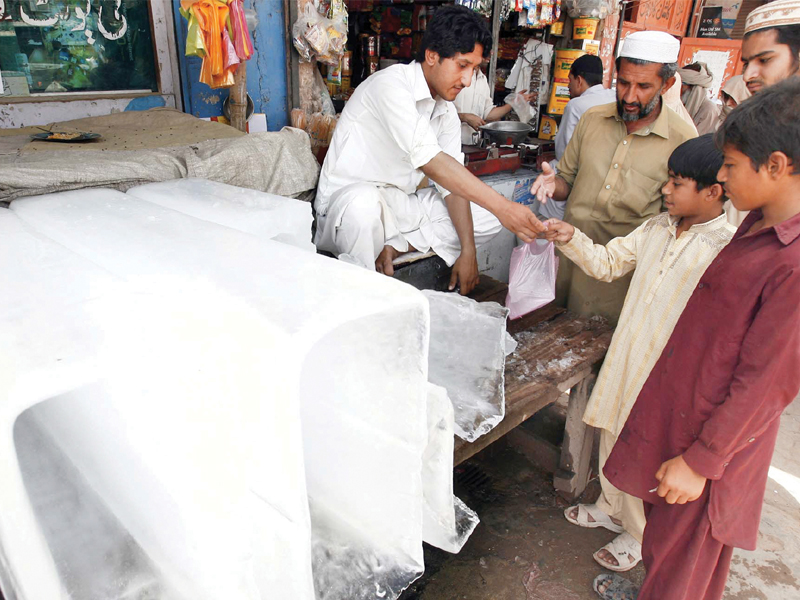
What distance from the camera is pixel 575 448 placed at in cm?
263

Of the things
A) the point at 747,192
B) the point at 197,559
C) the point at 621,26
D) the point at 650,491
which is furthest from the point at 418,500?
the point at 621,26

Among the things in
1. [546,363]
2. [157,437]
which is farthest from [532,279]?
[157,437]

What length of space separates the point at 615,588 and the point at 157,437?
1.96m

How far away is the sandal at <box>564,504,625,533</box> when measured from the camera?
244 centimetres

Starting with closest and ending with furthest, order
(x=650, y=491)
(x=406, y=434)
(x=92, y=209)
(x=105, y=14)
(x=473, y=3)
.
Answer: (x=406, y=434), (x=92, y=209), (x=650, y=491), (x=105, y=14), (x=473, y=3)

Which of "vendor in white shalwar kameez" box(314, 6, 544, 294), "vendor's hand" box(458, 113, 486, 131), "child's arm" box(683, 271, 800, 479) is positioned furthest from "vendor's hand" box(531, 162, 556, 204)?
Answer: "vendor's hand" box(458, 113, 486, 131)

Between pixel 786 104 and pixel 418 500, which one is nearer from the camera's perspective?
pixel 418 500

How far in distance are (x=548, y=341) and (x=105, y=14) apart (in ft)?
9.72

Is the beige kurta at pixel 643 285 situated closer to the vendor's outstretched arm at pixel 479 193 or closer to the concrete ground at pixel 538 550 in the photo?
the vendor's outstretched arm at pixel 479 193

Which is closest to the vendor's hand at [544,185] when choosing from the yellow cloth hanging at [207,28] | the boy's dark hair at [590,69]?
the yellow cloth hanging at [207,28]

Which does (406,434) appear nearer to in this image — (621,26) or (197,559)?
(197,559)

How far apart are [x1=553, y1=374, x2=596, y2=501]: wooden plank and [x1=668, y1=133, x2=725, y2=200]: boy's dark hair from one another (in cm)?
105

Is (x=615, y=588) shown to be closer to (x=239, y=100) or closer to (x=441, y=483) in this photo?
(x=441, y=483)

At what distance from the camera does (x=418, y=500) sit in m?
1.14
